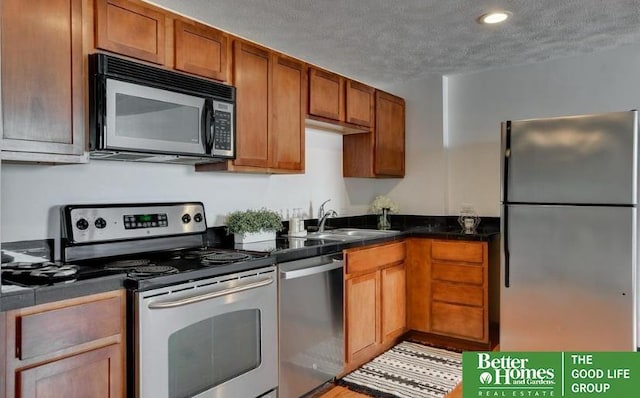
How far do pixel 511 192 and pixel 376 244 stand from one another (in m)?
0.98

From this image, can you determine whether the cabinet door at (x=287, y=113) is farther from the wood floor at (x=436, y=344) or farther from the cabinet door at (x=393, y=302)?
the wood floor at (x=436, y=344)

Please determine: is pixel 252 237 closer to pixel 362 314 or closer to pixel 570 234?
pixel 362 314

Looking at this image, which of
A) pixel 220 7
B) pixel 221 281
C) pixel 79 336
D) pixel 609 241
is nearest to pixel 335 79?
pixel 220 7

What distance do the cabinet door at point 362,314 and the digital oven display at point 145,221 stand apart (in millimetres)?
1203

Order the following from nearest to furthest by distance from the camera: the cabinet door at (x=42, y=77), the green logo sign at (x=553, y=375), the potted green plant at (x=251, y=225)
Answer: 1. the cabinet door at (x=42, y=77)
2. the green logo sign at (x=553, y=375)
3. the potted green plant at (x=251, y=225)

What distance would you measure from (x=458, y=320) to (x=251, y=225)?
5.79ft

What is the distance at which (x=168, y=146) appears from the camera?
83.7 inches

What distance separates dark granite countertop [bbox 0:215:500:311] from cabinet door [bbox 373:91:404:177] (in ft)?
1.69

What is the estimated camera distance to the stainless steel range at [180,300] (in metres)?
1.72

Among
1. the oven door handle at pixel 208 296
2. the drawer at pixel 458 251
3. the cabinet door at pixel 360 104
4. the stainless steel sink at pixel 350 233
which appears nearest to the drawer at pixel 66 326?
the oven door handle at pixel 208 296

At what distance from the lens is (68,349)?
4.99 feet

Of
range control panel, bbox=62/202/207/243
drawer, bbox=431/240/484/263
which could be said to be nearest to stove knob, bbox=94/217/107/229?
range control panel, bbox=62/202/207/243

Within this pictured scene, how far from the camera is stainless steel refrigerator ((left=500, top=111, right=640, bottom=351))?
2.65m

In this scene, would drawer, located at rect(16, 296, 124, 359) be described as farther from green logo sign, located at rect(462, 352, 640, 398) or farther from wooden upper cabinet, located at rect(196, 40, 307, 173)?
green logo sign, located at rect(462, 352, 640, 398)
